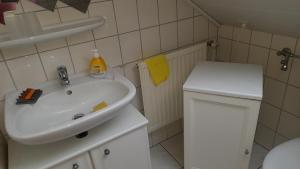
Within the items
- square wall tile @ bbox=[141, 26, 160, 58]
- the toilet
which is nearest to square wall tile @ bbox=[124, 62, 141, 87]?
square wall tile @ bbox=[141, 26, 160, 58]

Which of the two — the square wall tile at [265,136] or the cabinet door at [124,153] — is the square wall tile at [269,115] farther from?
the cabinet door at [124,153]

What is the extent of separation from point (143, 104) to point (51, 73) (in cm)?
62

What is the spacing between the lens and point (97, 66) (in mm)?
1189

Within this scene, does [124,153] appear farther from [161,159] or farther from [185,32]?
[185,32]

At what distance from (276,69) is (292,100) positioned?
217 millimetres

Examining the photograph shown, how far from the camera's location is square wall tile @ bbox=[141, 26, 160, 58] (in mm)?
1405

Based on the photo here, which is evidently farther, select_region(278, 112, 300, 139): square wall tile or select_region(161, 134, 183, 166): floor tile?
select_region(161, 134, 183, 166): floor tile

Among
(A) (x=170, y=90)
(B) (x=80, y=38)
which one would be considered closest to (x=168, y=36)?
(A) (x=170, y=90)

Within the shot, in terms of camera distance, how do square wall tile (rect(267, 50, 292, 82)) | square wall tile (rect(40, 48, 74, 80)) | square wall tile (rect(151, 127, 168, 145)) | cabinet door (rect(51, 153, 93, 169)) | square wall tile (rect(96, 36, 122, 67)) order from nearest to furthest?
1. cabinet door (rect(51, 153, 93, 169))
2. square wall tile (rect(40, 48, 74, 80))
3. square wall tile (rect(96, 36, 122, 67))
4. square wall tile (rect(267, 50, 292, 82))
5. square wall tile (rect(151, 127, 168, 145))

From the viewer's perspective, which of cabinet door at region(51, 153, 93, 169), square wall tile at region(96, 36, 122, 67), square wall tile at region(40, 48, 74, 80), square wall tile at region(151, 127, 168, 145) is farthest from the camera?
square wall tile at region(151, 127, 168, 145)

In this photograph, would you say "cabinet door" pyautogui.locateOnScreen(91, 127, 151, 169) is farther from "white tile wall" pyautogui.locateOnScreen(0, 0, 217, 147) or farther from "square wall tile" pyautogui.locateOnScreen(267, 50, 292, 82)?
"square wall tile" pyautogui.locateOnScreen(267, 50, 292, 82)

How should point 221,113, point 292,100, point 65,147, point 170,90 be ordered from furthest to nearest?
point 170,90, point 292,100, point 221,113, point 65,147

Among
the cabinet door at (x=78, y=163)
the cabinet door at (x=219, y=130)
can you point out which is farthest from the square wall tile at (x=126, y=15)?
the cabinet door at (x=78, y=163)

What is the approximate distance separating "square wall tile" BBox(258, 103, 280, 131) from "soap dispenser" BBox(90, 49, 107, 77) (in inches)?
46.1
